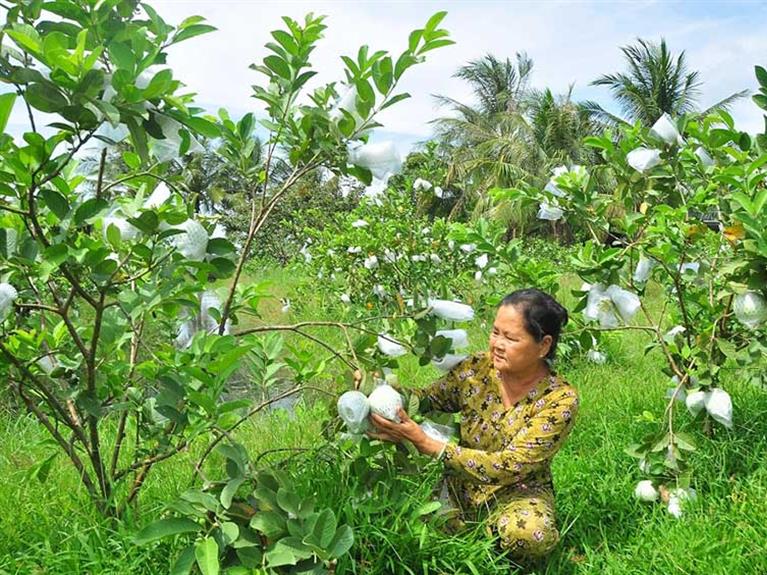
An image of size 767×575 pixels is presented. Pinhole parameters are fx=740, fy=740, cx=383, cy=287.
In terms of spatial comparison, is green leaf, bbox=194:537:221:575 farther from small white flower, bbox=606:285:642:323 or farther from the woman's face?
small white flower, bbox=606:285:642:323

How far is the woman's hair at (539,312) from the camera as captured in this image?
6.20ft

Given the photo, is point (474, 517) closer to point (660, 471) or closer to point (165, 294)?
point (660, 471)

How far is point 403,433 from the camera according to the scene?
1705 millimetres

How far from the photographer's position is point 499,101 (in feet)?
75.4

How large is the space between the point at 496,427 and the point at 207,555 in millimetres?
948

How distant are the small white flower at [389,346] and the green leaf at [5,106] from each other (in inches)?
36.1

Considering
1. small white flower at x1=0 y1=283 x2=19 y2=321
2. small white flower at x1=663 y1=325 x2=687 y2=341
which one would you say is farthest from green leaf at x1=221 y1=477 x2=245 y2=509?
small white flower at x1=663 y1=325 x2=687 y2=341

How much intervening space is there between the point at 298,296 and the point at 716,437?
18.5 feet

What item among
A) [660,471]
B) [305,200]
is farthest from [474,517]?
[305,200]

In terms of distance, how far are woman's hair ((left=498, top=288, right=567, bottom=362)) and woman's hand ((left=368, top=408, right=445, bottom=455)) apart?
0.39 m

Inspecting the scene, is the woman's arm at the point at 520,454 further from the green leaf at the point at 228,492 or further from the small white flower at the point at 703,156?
the small white flower at the point at 703,156

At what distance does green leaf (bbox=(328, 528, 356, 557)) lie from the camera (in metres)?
1.39

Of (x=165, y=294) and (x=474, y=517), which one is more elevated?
(x=165, y=294)

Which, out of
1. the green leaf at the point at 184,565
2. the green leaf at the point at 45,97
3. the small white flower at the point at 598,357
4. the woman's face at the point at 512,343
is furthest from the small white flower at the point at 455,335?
the small white flower at the point at 598,357
